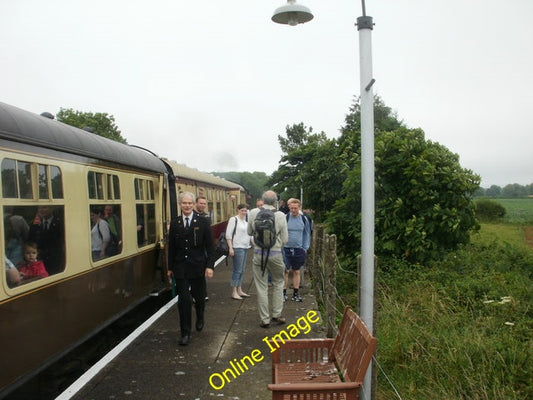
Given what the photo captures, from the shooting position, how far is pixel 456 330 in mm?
6172

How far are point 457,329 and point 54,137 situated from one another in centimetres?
525

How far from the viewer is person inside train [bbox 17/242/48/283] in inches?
163

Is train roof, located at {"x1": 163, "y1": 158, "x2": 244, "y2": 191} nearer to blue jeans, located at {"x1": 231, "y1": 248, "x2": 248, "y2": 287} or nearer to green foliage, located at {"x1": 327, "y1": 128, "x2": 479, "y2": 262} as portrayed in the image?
blue jeans, located at {"x1": 231, "y1": 248, "x2": 248, "y2": 287}

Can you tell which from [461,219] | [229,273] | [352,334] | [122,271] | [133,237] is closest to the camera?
[352,334]

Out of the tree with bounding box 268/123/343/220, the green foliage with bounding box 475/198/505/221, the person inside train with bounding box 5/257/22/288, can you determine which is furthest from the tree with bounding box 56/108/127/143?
the person inside train with bounding box 5/257/22/288

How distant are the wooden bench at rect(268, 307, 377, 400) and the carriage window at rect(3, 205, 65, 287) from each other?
2.18 meters

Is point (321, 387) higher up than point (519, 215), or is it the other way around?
point (321, 387)

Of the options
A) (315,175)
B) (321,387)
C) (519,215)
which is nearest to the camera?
(321,387)

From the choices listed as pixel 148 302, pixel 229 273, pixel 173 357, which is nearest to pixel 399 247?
pixel 229 273

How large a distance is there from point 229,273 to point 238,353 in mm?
6068

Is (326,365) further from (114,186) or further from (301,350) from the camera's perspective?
(114,186)

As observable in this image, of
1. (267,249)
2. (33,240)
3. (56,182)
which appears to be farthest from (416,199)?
(33,240)

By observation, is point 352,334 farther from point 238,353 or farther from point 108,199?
point 108,199

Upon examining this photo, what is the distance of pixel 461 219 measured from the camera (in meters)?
9.69
